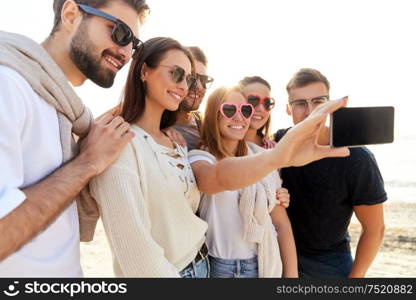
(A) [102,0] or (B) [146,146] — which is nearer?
(A) [102,0]

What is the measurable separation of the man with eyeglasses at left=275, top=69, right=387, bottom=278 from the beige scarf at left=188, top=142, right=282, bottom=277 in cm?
51

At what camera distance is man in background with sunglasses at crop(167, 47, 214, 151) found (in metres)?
3.24

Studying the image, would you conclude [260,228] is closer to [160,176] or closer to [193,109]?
[160,176]

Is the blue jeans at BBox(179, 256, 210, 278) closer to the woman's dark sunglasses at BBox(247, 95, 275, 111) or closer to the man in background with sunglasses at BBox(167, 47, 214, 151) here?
the man in background with sunglasses at BBox(167, 47, 214, 151)

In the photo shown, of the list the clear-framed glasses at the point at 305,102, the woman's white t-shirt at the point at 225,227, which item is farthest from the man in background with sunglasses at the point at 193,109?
the clear-framed glasses at the point at 305,102

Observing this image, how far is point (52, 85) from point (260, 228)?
1.81m

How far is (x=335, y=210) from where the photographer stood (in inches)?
134

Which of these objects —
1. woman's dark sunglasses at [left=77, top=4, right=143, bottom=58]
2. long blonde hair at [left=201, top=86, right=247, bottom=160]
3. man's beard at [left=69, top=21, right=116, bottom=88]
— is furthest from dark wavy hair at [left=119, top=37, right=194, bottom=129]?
long blonde hair at [left=201, top=86, right=247, bottom=160]

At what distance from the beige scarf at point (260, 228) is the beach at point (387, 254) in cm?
540

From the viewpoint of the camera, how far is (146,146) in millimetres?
2363

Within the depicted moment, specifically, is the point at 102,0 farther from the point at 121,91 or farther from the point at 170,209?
the point at 170,209

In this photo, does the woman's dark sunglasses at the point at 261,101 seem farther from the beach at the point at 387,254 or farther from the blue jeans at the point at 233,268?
the beach at the point at 387,254

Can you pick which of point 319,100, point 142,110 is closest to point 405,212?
point 319,100

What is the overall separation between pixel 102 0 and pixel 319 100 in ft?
7.14
